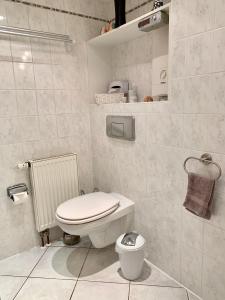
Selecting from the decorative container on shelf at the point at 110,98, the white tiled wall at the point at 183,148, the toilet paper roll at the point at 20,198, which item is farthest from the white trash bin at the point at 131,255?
the decorative container on shelf at the point at 110,98

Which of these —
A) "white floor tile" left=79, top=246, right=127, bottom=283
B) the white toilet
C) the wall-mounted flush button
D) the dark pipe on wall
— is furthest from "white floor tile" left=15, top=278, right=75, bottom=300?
the dark pipe on wall

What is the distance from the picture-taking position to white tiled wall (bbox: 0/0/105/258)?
172 centimetres

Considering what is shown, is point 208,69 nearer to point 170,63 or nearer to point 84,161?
point 170,63

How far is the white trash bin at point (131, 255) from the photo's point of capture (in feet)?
4.96

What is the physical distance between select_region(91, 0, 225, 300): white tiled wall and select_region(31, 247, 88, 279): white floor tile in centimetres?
56

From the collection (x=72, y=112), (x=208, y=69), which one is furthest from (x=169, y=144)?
(x=72, y=112)

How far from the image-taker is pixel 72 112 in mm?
2064

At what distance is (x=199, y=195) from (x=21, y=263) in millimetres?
1480

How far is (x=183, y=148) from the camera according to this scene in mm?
1348

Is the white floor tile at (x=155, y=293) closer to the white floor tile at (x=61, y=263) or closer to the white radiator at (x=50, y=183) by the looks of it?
the white floor tile at (x=61, y=263)

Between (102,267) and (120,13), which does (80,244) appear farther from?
(120,13)

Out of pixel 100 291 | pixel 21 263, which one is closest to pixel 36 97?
pixel 21 263

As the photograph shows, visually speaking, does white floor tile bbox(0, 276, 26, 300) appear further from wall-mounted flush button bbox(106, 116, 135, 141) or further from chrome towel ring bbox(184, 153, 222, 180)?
chrome towel ring bbox(184, 153, 222, 180)

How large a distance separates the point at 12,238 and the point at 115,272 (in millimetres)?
896
